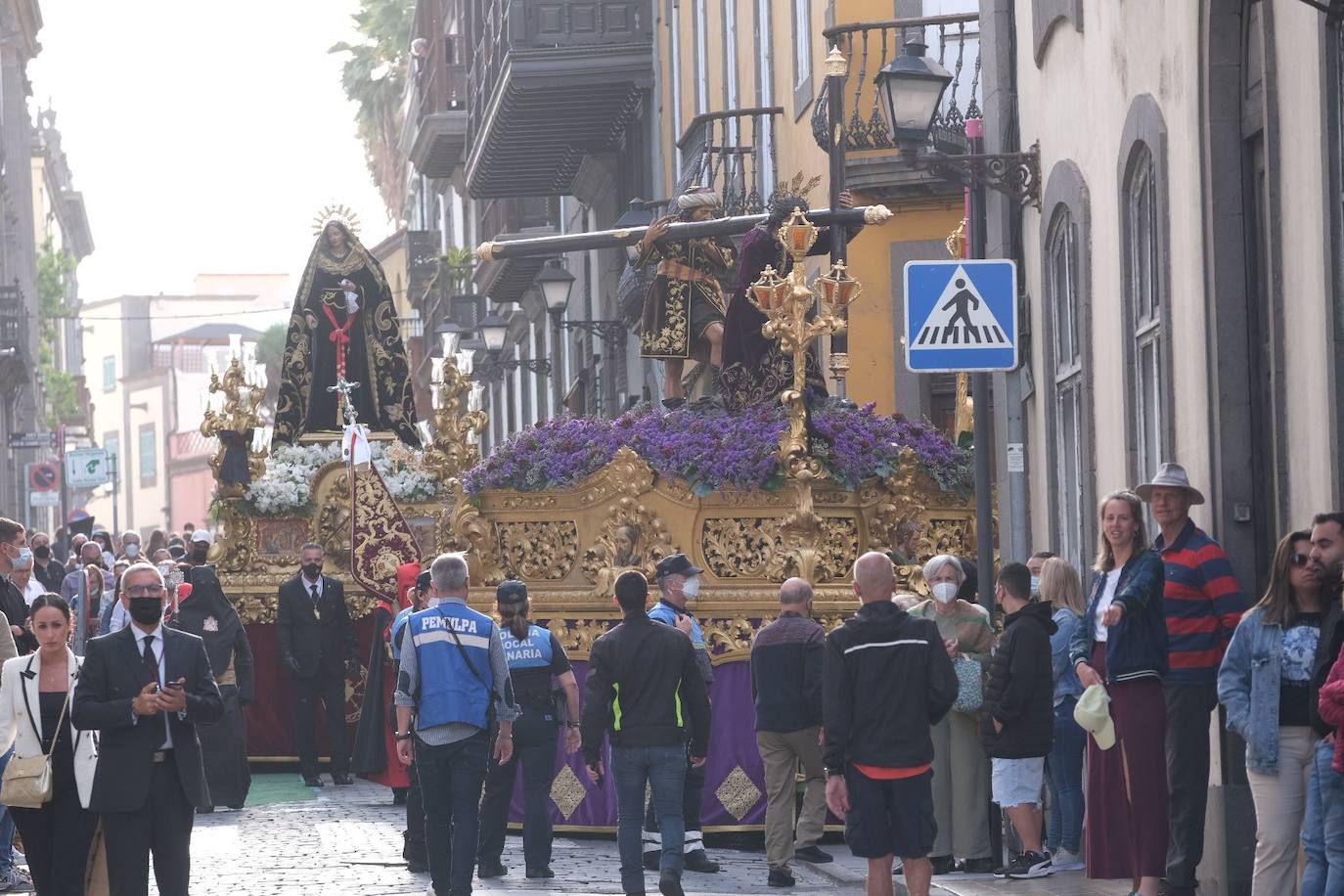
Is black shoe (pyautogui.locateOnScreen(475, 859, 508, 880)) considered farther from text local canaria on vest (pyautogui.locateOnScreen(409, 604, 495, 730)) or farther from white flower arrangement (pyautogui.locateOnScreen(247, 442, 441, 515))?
white flower arrangement (pyautogui.locateOnScreen(247, 442, 441, 515))

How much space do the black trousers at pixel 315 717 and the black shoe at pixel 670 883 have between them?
844cm

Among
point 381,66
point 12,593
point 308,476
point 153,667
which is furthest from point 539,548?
point 381,66

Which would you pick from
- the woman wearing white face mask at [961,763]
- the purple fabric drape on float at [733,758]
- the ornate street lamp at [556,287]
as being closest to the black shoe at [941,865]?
the woman wearing white face mask at [961,763]

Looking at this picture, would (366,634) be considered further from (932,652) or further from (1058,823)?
(932,652)

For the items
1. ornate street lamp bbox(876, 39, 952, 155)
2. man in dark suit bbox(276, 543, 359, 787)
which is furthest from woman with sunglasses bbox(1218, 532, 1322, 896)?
man in dark suit bbox(276, 543, 359, 787)

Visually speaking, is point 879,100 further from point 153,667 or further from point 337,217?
point 153,667

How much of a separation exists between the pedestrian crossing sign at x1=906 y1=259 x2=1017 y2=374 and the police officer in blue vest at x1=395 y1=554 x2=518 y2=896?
2722mm

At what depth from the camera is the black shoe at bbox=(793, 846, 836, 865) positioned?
48.8ft

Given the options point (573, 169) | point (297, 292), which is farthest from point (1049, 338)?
point (573, 169)

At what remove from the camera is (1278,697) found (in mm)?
9883

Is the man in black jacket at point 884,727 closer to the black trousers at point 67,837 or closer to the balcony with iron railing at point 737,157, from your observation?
the black trousers at point 67,837

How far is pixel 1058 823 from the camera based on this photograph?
14.1 meters

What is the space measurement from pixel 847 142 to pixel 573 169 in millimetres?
14906

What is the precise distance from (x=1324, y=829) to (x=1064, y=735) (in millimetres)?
4503
